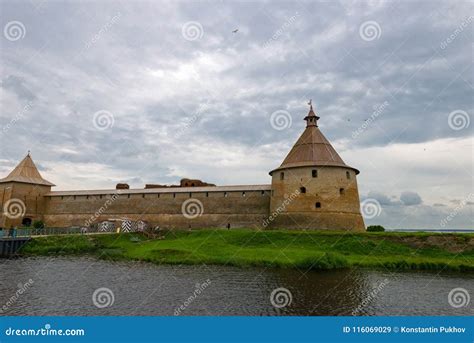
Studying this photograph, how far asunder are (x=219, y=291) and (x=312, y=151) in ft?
57.7

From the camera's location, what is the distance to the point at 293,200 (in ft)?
87.0

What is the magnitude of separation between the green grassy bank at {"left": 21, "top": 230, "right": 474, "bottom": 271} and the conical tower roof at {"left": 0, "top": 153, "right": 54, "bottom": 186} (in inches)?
625

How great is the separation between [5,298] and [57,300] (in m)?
1.70

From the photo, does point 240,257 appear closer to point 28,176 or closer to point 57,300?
point 57,300

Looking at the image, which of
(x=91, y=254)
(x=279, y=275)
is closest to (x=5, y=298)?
(x=279, y=275)

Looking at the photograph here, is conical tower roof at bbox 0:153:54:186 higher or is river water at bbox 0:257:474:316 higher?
conical tower roof at bbox 0:153:54:186
